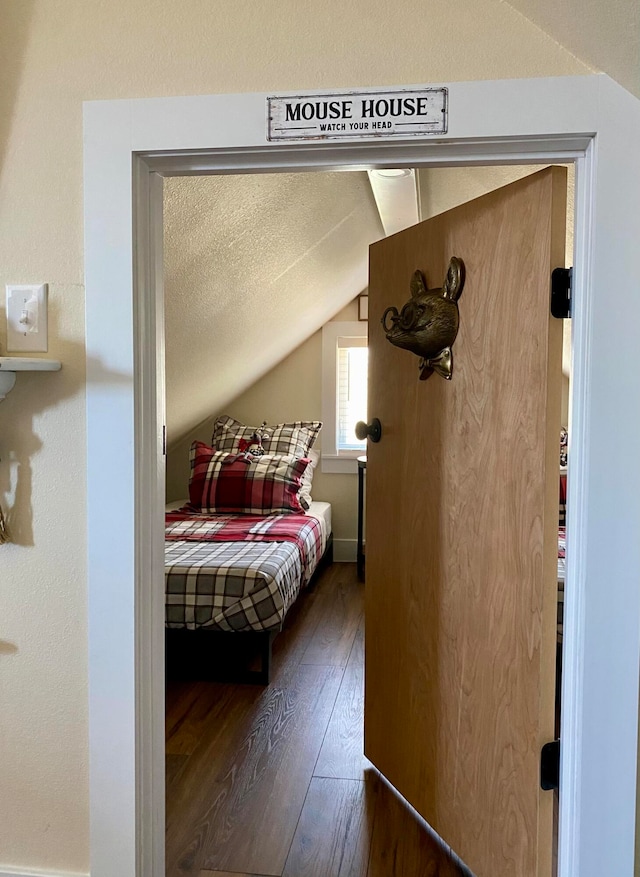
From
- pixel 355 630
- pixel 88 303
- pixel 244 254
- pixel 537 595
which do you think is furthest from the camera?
pixel 355 630

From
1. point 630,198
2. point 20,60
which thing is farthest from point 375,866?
point 20,60

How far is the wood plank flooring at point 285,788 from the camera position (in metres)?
1.86

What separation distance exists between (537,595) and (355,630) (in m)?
2.25

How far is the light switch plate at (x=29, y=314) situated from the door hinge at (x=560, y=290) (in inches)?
40.5

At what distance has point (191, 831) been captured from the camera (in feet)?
6.52

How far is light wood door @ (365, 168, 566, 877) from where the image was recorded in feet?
4.94

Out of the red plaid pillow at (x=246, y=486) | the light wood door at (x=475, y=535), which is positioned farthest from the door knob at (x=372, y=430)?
the red plaid pillow at (x=246, y=486)

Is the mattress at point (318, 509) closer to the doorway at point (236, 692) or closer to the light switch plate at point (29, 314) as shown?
the doorway at point (236, 692)

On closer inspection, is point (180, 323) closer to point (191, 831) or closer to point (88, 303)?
point (88, 303)

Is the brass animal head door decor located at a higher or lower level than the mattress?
higher

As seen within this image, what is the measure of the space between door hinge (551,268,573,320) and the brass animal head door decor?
366 mm

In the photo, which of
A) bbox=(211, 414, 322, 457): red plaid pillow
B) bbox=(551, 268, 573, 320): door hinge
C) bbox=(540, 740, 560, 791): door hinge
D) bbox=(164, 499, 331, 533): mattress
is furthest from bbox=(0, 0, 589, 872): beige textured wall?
bbox=(211, 414, 322, 457): red plaid pillow

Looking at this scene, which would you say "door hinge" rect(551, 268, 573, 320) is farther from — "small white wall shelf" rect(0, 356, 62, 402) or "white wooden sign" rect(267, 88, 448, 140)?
"small white wall shelf" rect(0, 356, 62, 402)

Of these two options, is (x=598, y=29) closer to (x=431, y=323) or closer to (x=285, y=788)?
(x=431, y=323)
